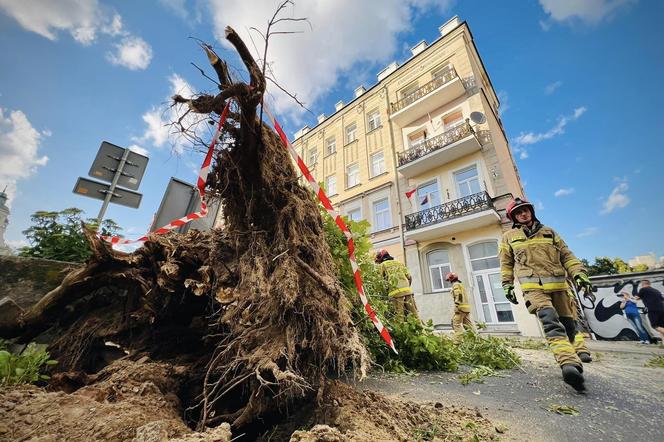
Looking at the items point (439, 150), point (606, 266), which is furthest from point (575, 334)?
point (606, 266)

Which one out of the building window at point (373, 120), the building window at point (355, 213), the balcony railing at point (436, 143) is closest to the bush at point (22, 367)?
the balcony railing at point (436, 143)

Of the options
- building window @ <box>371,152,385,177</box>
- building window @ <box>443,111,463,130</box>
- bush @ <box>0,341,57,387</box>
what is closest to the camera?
bush @ <box>0,341,57,387</box>

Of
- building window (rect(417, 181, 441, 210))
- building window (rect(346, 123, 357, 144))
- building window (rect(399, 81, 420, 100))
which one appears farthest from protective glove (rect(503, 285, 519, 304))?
building window (rect(346, 123, 357, 144))

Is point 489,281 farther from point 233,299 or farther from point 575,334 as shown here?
point 233,299

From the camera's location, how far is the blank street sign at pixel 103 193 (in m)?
4.10

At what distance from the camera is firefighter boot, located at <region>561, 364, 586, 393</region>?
2234 millimetres

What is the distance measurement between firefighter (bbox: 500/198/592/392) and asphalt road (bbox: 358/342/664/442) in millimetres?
471

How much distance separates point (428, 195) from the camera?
12.3m

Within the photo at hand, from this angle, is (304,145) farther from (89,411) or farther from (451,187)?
(89,411)

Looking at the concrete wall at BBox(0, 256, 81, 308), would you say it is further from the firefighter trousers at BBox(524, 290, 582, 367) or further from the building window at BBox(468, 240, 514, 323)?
the building window at BBox(468, 240, 514, 323)

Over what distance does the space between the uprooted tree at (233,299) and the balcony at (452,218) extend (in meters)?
9.69

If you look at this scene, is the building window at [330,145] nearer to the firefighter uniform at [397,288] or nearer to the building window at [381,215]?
the building window at [381,215]

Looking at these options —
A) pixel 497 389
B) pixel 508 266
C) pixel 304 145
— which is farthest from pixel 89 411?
pixel 304 145

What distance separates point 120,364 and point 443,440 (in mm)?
1990
